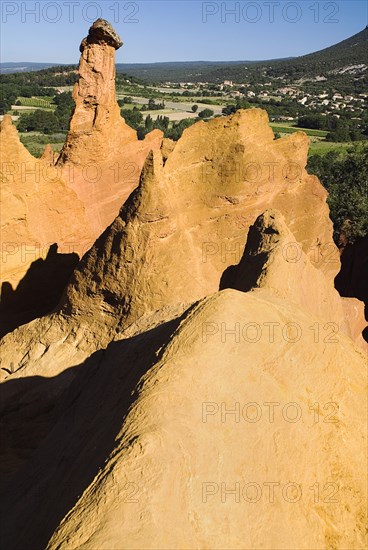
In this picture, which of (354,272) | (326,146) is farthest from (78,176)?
(326,146)

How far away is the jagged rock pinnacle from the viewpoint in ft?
54.2

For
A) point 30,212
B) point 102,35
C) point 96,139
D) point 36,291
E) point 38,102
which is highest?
point 102,35

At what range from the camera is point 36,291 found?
13484mm

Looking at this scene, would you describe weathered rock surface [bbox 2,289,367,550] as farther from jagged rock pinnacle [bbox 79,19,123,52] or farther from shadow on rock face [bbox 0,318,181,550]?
jagged rock pinnacle [bbox 79,19,123,52]

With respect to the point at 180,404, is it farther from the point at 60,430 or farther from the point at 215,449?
the point at 60,430

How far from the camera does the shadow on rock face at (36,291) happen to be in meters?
13.0

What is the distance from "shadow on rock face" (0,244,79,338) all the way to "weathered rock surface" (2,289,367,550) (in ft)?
21.3

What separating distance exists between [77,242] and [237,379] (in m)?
10.4

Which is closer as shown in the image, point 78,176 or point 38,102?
point 78,176

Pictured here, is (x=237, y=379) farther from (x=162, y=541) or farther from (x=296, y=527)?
(x=162, y=541)

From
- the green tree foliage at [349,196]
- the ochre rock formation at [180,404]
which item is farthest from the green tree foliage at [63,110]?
the ochre rock formation at [180,404]

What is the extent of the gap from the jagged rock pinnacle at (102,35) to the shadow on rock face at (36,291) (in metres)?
7.60

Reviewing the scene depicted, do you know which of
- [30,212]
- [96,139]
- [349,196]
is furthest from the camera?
[349,196]

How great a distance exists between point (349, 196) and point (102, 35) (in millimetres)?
15822
